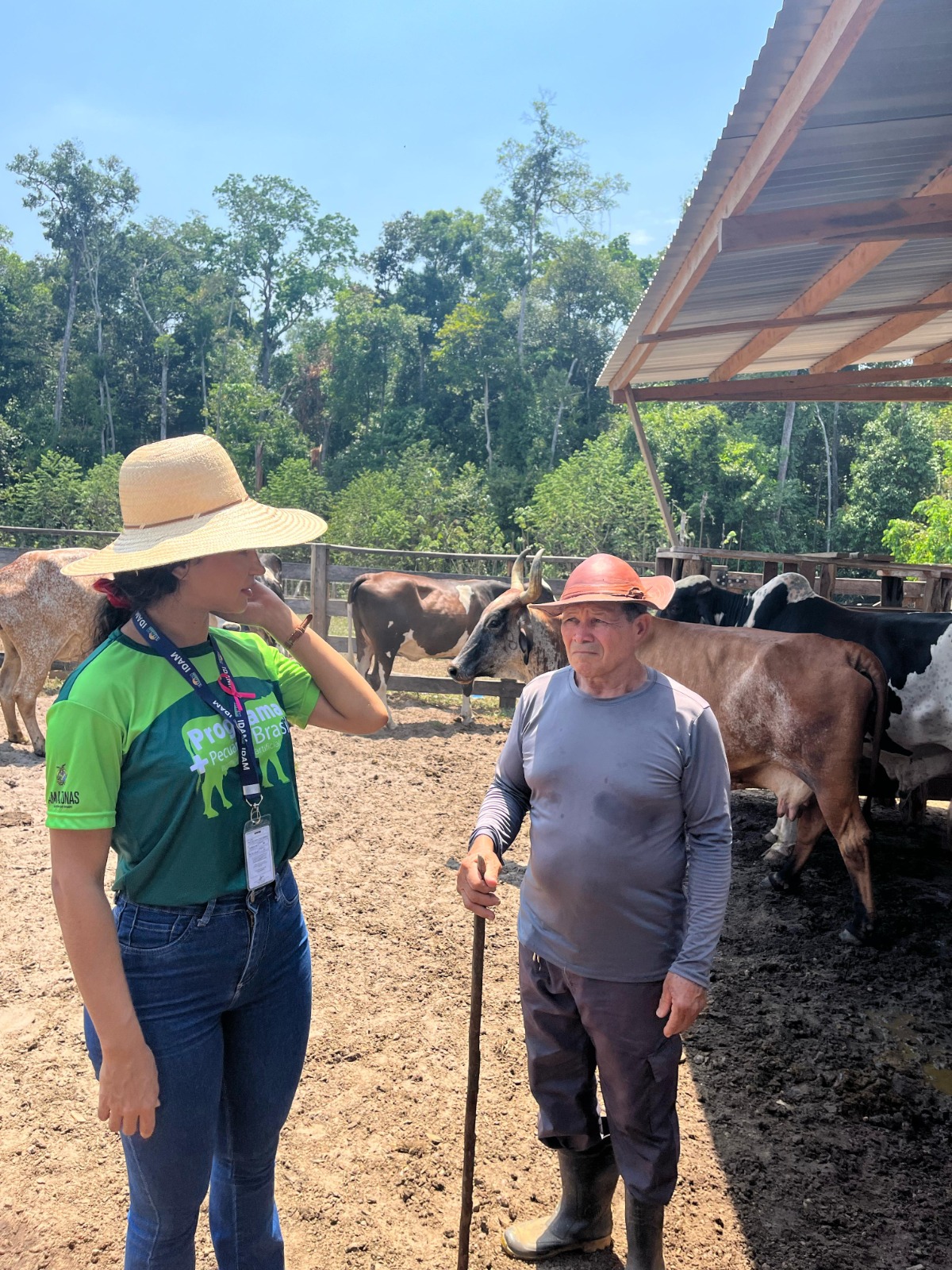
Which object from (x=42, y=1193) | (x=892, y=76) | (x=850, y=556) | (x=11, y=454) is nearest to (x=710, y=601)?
(x=850, y=556)

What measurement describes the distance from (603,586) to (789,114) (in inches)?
69.4

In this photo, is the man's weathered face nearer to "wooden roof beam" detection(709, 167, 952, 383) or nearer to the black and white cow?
"wooden roof beam" detection(709, 167, 952, 383)

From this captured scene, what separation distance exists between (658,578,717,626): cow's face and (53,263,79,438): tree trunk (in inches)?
1629

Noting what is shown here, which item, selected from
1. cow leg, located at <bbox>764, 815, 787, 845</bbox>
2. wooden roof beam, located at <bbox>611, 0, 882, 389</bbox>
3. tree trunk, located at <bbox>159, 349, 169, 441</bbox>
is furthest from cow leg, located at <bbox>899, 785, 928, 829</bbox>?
tree trunk, located at <bbox>159, 349, 169, 441</bbox>

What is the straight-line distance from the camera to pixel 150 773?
174 cm

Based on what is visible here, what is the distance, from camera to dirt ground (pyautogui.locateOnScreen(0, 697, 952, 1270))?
2750 millimetres

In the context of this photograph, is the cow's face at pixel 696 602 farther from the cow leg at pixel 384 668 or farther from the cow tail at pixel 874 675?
the cow leg at pixel 384 668

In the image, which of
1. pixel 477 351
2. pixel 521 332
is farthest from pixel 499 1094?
pixel 521 332

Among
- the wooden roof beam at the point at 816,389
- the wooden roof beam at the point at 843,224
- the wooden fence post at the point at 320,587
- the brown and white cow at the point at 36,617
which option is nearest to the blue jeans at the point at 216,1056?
the wooden roof beam at the point at 843,224

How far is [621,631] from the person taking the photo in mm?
2330

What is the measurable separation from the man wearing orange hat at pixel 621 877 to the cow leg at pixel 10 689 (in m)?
7.34

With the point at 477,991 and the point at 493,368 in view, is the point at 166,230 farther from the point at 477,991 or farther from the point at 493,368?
the point at 477,991

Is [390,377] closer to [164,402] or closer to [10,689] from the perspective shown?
[164,402]

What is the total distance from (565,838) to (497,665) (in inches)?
214
